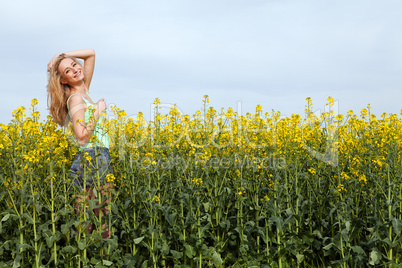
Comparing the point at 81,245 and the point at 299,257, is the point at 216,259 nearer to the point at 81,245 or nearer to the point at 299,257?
the point at 299,257

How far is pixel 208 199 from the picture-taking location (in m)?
5.16

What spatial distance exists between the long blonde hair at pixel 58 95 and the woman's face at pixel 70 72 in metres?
0.07

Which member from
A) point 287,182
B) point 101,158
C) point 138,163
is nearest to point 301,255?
point 287,182

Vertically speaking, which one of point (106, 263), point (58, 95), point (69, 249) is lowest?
point (106, 263)

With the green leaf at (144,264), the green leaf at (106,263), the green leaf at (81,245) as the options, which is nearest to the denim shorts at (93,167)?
the green leaf at (81,245)

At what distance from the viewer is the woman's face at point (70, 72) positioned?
600cm

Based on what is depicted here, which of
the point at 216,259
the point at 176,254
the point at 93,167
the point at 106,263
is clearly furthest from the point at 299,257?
the point at 93,167

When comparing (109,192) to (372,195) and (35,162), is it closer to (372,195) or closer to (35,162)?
(35,162)

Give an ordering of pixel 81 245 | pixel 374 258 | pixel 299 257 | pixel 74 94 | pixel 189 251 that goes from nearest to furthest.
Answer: pixel 81 245, pixel 189 251, pixel 374 258, pixel 299 257, pixel 74 94

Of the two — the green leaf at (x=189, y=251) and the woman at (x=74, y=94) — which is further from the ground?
the woman at (x=74, y=94)

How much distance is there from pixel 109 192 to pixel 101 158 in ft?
1.44

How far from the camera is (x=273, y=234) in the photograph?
207 inches

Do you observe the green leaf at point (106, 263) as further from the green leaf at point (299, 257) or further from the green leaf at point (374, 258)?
the green leaf at point (374, 258)

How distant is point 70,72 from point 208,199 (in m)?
2.85
